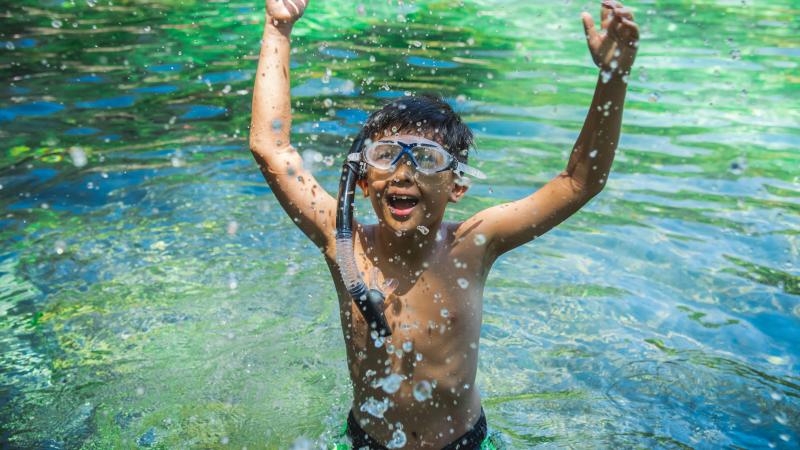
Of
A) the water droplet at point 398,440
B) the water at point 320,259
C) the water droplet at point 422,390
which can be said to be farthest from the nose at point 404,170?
the water at point 320,259

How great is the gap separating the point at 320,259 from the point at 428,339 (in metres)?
2.49

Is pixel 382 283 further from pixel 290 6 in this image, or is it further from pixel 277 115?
pixel 290 6

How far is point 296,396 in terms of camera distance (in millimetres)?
3957

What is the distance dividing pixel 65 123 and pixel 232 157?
1739 millimetres

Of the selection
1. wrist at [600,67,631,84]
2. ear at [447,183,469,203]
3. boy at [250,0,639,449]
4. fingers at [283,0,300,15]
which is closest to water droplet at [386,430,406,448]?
boy at [250,0,639,449]

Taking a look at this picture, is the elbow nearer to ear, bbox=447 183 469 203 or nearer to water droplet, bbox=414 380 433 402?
ear, bbox=447 183 469 203

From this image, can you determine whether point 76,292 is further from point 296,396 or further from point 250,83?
point 250,83

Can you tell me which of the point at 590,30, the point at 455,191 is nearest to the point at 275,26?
the point at 455,191

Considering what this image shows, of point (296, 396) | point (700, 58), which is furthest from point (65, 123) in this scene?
point (700, 58)

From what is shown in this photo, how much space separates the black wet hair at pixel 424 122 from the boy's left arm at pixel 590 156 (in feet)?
0.93

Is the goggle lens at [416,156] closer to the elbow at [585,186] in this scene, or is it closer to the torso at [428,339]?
the torso at [428,339]

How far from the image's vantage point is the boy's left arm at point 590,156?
2445mm

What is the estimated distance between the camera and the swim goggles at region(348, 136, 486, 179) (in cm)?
284

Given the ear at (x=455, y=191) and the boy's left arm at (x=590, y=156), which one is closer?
the boy's left arm at (x=590, y=156)
